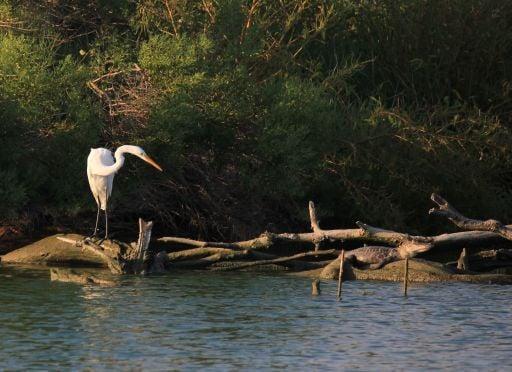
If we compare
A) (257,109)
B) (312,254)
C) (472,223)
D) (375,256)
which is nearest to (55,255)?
(312,254)

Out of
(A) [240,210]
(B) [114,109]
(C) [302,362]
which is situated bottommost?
(C) [302,362]

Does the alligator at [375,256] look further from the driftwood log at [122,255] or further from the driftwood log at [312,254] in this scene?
the driftwood log at [122,255]

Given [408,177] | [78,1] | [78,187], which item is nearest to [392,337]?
[78,187]

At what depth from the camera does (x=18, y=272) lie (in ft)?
69.5

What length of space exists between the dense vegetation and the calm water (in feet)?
12.3

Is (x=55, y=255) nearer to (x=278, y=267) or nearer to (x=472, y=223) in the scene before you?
(x=278, y=267)

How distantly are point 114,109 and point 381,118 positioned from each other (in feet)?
19.9

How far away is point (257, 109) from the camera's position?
24.6m

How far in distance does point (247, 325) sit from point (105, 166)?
6.60 meters

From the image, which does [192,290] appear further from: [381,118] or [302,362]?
[381,118]

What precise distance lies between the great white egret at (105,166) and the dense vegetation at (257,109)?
138 cm

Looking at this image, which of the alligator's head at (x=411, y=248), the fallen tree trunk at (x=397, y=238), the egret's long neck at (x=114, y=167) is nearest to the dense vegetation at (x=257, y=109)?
the egret's long neck at (x=114, y=167)

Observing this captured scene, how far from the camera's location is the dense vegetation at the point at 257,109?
76.0 ft

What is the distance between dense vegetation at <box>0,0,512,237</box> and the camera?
76.0ft
